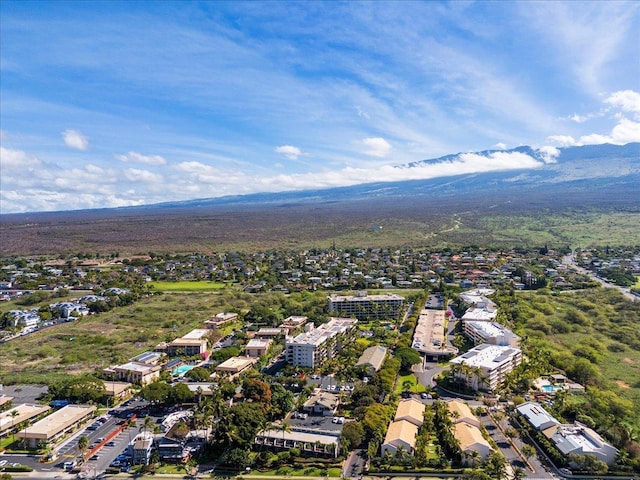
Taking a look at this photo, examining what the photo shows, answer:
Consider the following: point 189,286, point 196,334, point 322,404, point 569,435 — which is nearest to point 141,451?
point 322,404

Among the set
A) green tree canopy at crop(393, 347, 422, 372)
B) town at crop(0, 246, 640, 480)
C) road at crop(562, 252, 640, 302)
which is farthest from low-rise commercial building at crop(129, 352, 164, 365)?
road at crop(562, 252, 640, 302)

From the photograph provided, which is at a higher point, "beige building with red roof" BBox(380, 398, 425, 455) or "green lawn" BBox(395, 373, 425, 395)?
"beige building with red roof" BBox(380, 398, 425, 455)

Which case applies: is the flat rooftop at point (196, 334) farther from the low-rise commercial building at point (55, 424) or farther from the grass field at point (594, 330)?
the grass field at point (594, 330)

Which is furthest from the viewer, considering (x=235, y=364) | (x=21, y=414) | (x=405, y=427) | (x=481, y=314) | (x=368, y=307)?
(x=368, y=307)

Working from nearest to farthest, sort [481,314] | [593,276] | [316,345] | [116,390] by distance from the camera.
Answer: [116,390] → [316,345] → [481,314] → [593,276]

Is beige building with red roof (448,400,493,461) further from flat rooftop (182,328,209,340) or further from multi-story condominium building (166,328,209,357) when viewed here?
flat rooftop (182,328,209,340)

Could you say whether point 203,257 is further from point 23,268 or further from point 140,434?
point 140,434

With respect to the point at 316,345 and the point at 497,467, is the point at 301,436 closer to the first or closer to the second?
the point at 497,467

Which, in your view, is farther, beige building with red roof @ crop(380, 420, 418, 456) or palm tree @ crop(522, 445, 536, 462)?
beige building with red roof @ crop(380, 420, 418, 456)
